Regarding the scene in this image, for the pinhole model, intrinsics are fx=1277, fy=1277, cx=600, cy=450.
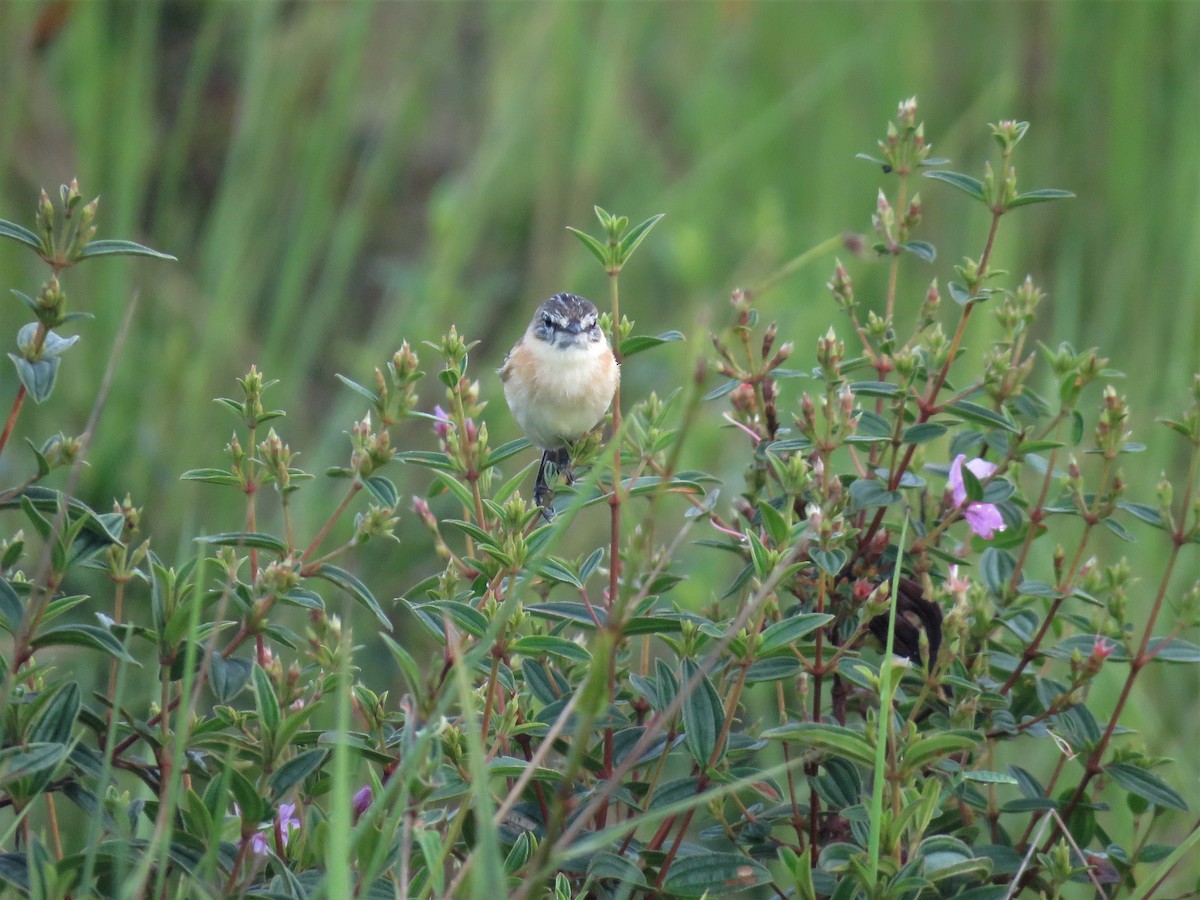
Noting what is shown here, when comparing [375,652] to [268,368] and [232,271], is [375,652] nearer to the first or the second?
[268,368]

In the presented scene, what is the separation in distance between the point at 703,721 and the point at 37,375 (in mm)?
Result: 977

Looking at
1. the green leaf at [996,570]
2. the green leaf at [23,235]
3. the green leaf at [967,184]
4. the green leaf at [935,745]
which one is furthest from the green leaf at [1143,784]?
the green leaf at [23,235]

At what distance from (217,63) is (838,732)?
4948 millimetres

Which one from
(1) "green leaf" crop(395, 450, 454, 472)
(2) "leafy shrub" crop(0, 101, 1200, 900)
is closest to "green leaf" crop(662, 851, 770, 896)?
(2) "leafy shrub" crop(0, 101, 1200, 900)

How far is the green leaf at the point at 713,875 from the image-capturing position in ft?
5.49

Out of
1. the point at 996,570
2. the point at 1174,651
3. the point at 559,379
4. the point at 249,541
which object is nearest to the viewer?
the point at 249,541

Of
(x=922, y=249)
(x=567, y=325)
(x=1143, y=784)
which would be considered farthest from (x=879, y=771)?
(x=567, y=325)

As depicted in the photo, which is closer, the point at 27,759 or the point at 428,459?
the point at 27,759

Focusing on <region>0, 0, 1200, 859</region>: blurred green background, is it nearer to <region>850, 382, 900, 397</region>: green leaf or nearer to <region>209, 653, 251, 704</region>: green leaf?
<region>850, 382, 900, 397</region>: green leaf

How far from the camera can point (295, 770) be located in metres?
1.66

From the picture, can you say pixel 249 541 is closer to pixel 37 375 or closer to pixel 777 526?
pixel 37 375

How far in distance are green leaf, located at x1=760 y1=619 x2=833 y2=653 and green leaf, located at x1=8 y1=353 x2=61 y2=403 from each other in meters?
0.97

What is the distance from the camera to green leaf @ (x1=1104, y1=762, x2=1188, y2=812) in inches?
72.8

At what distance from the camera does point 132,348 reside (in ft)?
14.5
